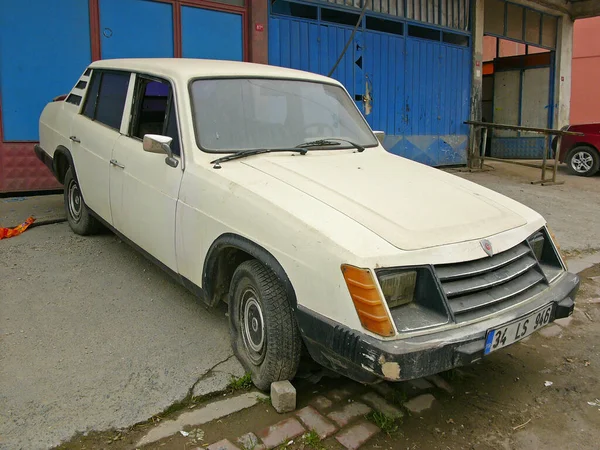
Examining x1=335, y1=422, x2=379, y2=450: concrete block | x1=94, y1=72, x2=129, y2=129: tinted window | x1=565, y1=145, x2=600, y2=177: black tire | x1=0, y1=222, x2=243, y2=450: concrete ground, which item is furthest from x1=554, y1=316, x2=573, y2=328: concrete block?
x1=565, y1=145, x2=600, y2=177: black tire

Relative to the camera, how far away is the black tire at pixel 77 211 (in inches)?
198

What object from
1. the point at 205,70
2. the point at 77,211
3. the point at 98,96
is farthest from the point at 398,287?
the point at 77,211

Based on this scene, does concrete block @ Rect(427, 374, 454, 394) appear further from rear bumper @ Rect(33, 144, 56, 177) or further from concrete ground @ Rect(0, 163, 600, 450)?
rear bumper @ Rect(33, 144, 56, 177)

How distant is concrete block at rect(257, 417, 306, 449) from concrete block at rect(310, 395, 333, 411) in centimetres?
19

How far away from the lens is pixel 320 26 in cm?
921

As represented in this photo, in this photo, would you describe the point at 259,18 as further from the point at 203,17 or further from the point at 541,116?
the point at 541,116

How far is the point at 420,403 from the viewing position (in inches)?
115

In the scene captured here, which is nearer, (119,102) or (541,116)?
(119,102)

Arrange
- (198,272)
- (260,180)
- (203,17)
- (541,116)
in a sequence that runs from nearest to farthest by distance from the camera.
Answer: (260,180) → (198,272) → (203,17) → (541,116)

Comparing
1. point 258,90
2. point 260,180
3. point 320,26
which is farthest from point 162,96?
point 320,26

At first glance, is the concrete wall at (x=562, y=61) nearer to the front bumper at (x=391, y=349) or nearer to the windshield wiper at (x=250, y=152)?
the windshield wiper at (x=250, y=152)

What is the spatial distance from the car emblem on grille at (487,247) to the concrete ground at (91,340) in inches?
61.6

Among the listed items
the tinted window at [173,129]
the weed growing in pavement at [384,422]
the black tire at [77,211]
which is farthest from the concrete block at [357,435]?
the black tire at [77,211]

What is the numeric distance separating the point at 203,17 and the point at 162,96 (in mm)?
4679
